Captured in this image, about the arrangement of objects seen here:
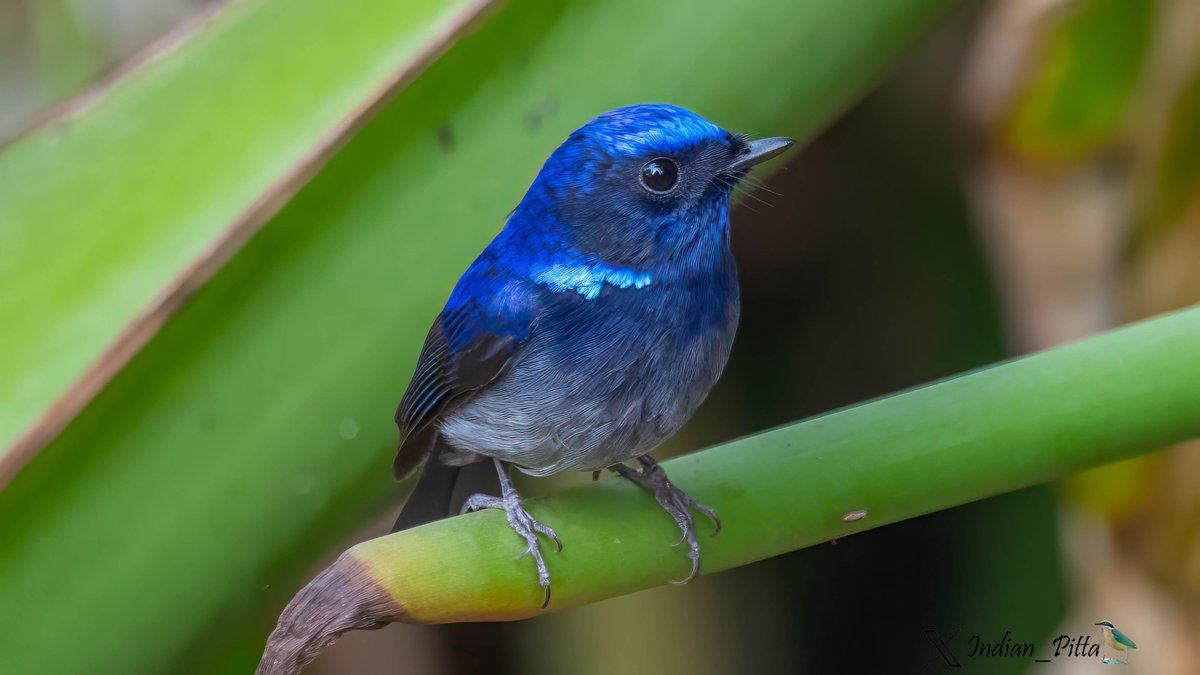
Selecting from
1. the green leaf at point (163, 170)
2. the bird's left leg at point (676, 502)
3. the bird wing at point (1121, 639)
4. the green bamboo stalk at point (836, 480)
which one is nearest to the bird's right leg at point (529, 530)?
the green bamboo stalk at point (836, 480)

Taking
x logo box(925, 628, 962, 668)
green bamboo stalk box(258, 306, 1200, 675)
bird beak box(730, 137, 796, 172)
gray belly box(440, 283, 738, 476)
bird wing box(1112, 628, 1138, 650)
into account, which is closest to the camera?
green bamboo stalk box(258, 306, 1200, 675)

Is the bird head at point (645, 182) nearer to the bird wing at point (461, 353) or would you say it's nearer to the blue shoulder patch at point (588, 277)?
the blue shoulder patch at point (588, 277)

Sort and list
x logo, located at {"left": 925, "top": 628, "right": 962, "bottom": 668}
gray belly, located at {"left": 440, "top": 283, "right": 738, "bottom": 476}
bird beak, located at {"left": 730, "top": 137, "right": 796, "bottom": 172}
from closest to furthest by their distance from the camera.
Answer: bird beak, located at {"left": 730, "top": 137, "right": 796, "bottom": 172} < gray belly, located at {"left": 440, "top": 283, "right": 738, "bottom": 476} < x logo, located at {"left": 925, "top": 628, "right": 962, "bottom": 668}

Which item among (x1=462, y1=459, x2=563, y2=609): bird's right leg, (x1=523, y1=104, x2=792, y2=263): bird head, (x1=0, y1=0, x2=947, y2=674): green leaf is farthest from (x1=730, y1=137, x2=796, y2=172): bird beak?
(x1=462, y1=459, x2=563, y2=609): bird's right leg

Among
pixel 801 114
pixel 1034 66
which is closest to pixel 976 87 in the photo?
pixel 1034 66

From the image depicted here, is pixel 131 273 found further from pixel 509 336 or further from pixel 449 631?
pixel 449 631

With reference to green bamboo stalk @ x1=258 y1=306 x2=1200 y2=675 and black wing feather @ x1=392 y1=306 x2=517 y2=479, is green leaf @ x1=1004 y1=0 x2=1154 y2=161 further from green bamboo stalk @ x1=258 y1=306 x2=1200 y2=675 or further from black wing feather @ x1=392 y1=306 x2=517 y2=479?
black wing feather @ x1=392 y1=306 x2=517 y2=479

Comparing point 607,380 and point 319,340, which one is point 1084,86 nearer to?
point 607,380

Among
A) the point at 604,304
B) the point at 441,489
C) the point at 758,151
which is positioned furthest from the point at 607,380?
the point at 441,489
